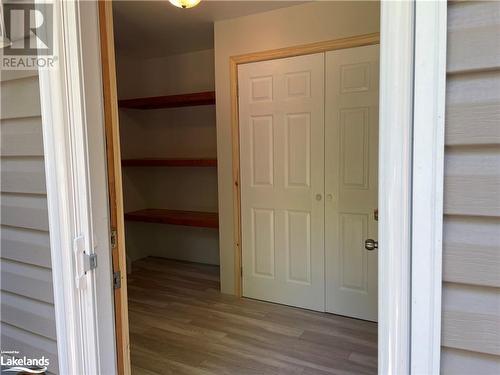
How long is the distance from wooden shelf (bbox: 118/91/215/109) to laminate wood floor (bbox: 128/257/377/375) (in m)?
1.97

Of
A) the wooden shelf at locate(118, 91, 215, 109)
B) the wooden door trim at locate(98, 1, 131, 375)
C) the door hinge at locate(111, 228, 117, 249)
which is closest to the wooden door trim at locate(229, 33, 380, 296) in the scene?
the wooden shelf at locate(118, 91, 215, 109)

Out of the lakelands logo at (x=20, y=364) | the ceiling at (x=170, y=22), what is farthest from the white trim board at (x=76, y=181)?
the ceiling at (x=170, y=22)

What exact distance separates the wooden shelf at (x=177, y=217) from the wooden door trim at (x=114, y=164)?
2.21 meters

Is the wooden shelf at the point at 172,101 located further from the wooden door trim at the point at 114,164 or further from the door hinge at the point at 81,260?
the door hinge at the point at 81,260

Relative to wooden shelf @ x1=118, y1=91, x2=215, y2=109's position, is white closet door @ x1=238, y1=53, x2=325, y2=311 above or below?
below

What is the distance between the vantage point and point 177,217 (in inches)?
148

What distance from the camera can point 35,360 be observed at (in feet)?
4.07

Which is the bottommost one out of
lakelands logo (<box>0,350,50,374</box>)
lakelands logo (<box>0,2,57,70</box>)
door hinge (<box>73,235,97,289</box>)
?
lakelands logo (<box>0,350,50,374</box>)

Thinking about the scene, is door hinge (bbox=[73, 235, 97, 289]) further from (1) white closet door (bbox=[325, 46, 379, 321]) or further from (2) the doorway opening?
(1) white closet door (bbox=[325, 46, 379, 321])

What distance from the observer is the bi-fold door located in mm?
2600

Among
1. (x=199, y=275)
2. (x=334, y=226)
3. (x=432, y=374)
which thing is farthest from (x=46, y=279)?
(x=199, y=275)

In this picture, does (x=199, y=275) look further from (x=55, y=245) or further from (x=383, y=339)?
(x=383, y=339)

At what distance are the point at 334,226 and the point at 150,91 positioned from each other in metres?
2.96

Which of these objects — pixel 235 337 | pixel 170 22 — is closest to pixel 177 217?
pixel 235 337
